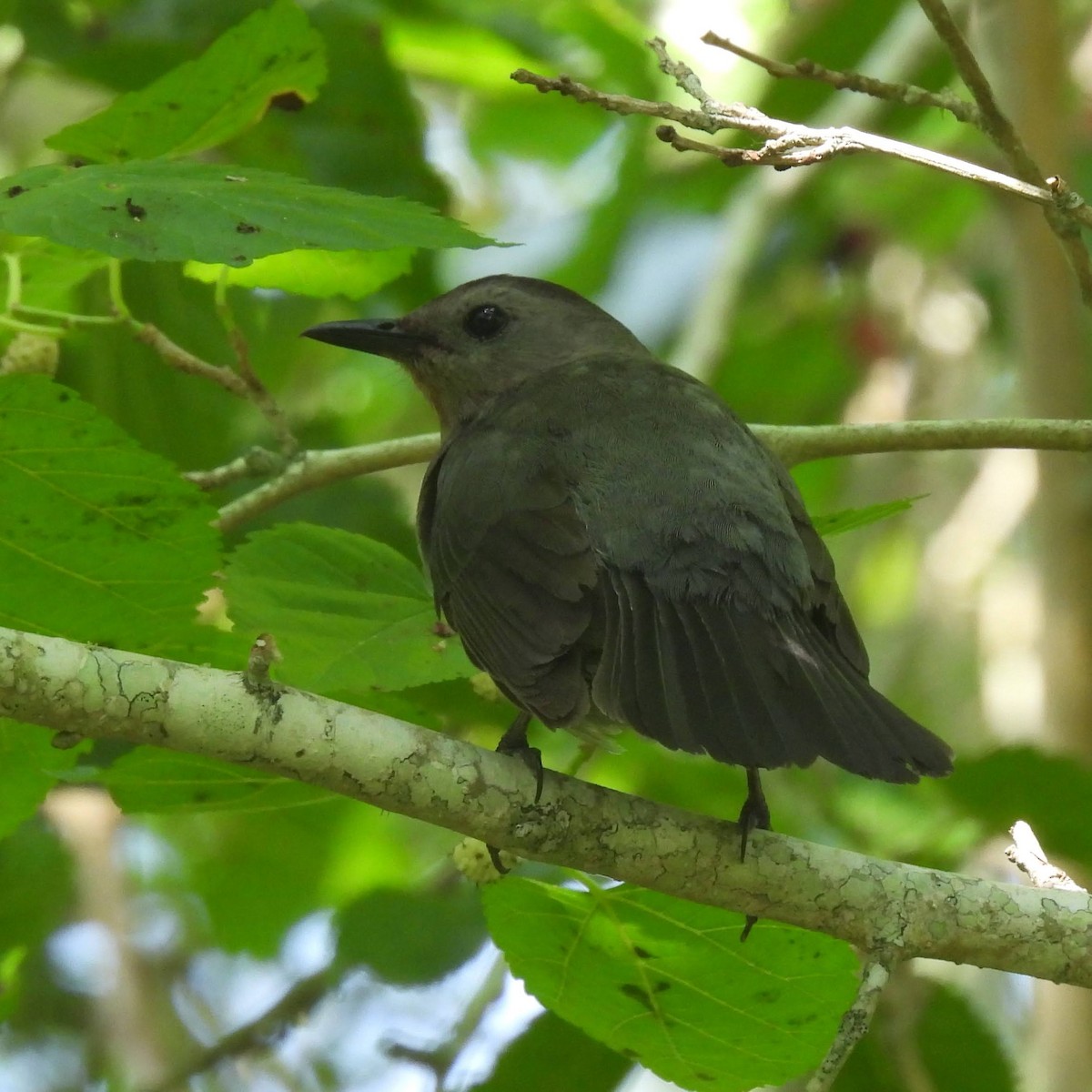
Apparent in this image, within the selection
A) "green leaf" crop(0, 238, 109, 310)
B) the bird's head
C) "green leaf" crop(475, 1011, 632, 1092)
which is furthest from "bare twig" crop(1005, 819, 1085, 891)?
"green leaf" crop(0, 238, 109, 310)

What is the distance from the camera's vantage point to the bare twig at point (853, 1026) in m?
2.10

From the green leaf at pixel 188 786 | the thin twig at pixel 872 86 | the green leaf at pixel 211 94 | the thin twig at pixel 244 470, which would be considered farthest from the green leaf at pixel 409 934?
the thin twig at pixel 872 86

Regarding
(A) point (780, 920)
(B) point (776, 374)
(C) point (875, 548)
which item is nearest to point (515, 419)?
(A) point (780, 920)

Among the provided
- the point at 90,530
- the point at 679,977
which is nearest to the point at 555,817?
the point at 679,977

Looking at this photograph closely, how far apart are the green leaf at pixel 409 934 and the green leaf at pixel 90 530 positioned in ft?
4.49

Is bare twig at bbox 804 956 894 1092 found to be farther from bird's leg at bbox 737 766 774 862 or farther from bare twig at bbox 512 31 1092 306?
bare twig at bbox 512 31 1092 306

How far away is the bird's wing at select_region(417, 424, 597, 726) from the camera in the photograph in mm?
2844

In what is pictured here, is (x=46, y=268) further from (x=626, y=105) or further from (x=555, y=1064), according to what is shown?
(x=555, y=1064)

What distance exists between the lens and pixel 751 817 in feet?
8.59

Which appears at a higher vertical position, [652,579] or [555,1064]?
[652,579]

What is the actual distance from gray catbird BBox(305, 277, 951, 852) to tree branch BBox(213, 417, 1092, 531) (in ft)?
0.31

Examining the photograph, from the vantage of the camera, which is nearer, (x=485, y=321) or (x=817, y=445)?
(x=817, y=445)

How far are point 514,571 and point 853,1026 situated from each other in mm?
1165

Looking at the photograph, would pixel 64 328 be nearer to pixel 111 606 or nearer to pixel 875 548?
pixel 111 606
